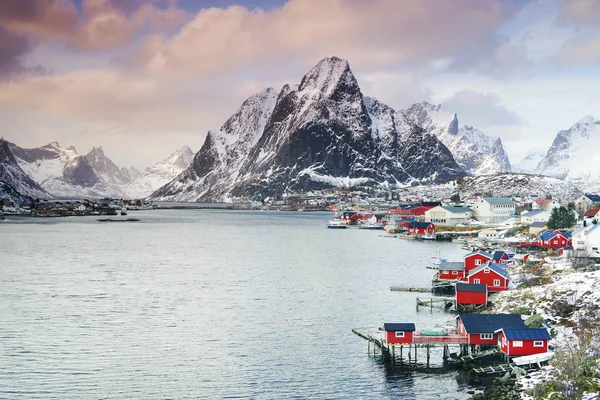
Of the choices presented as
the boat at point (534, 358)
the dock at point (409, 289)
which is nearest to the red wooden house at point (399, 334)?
the boat at point (534, 358)

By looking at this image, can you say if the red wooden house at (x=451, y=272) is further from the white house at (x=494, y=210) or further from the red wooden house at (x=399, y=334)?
the white house at (x=494, y=210)

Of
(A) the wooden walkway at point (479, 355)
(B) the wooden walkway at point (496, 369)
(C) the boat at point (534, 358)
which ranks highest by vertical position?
(C) the boat at point (534, 358)

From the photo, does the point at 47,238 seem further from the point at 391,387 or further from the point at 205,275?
the point at 391,387

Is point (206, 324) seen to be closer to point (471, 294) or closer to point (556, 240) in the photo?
point (471, 294)

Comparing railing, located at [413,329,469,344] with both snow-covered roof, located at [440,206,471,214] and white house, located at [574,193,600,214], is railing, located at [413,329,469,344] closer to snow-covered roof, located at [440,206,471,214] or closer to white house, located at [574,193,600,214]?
white house, located at [574,193,600,214]

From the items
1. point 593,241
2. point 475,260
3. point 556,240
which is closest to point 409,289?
point 475,260

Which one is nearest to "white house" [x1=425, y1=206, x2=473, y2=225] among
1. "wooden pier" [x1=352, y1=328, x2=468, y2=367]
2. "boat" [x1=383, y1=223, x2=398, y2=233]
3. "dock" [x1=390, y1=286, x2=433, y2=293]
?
"boat" [x1=383, y1=223, x2=398, y2=233]

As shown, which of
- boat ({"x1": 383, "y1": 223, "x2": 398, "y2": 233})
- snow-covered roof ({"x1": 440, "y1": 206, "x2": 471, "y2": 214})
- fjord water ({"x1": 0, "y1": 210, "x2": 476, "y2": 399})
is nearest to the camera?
fjord water ({"x1": 0, "y1": 210, "x2": 476, "y2": 399})

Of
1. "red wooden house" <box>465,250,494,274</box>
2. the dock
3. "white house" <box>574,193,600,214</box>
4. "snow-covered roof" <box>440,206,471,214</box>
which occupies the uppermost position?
"white house" <box>574,193,600,214</box>
